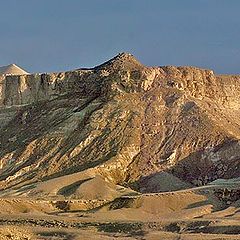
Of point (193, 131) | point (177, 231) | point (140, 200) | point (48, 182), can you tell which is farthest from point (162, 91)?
point (177, 231)

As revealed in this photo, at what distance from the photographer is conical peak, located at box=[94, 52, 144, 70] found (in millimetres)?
81625

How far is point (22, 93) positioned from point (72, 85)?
696 centimetres

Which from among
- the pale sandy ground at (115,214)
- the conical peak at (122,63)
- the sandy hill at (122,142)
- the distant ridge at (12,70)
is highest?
the distant ridge at (12,70)

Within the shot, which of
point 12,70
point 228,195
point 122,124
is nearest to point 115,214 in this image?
point 228,195

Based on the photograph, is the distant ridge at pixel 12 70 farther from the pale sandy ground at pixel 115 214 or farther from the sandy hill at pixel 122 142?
the pale sandy ground at pixel 115 214

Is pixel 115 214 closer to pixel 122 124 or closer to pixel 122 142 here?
pixel 122 142

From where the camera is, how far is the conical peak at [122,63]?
3214 inches

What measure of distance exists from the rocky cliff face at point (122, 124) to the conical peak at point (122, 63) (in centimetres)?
11

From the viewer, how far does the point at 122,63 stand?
A: 83062 millimetres

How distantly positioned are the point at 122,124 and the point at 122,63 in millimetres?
10755

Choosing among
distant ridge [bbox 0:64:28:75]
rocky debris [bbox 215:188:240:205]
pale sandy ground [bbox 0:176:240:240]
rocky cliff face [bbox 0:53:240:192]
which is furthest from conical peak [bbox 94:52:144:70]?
distant ridge [bbox 0:64:28:75]

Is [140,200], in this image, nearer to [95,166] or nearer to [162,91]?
[95,166]

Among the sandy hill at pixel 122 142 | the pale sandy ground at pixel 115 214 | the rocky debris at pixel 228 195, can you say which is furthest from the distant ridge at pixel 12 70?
the rocky debris at pixel 228 195

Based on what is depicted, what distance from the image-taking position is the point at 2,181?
69.9 m
